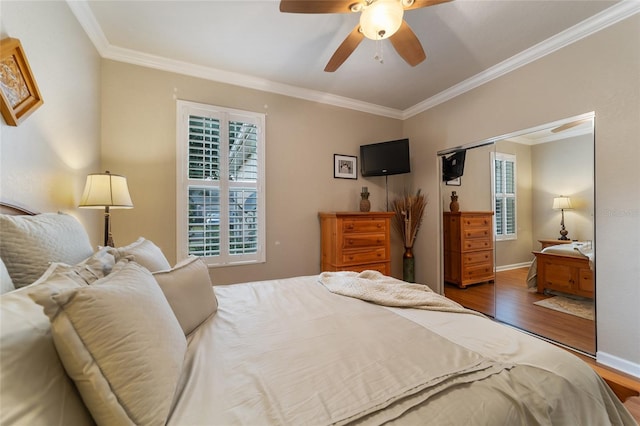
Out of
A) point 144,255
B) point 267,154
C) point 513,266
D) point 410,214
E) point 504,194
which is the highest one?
point 267,154

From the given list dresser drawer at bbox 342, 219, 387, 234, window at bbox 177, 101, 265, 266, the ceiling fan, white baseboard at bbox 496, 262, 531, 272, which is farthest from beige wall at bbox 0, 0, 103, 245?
white baseboard at bbox 496, 262, 531, 272

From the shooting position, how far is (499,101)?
2.80 metres

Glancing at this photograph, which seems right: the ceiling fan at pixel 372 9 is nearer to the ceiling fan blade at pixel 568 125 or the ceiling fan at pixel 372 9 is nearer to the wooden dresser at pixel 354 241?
the ceiling fan blade at pixel 568 125

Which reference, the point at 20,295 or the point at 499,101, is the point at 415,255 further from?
the point at 20,295

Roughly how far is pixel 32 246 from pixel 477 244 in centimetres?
379

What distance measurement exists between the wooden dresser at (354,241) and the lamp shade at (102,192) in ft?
6.68

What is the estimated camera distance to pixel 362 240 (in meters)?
3.18

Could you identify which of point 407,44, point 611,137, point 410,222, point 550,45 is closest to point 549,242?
point 611,137

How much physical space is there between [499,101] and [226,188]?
3158 mm

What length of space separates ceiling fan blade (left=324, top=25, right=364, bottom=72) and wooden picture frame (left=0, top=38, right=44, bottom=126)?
180 cm

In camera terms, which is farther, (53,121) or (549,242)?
(549,242)

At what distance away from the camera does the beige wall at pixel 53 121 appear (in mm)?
1276

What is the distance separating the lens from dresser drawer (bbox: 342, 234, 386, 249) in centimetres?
309

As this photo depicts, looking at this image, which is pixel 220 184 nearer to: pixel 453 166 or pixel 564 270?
pixel 453 166
